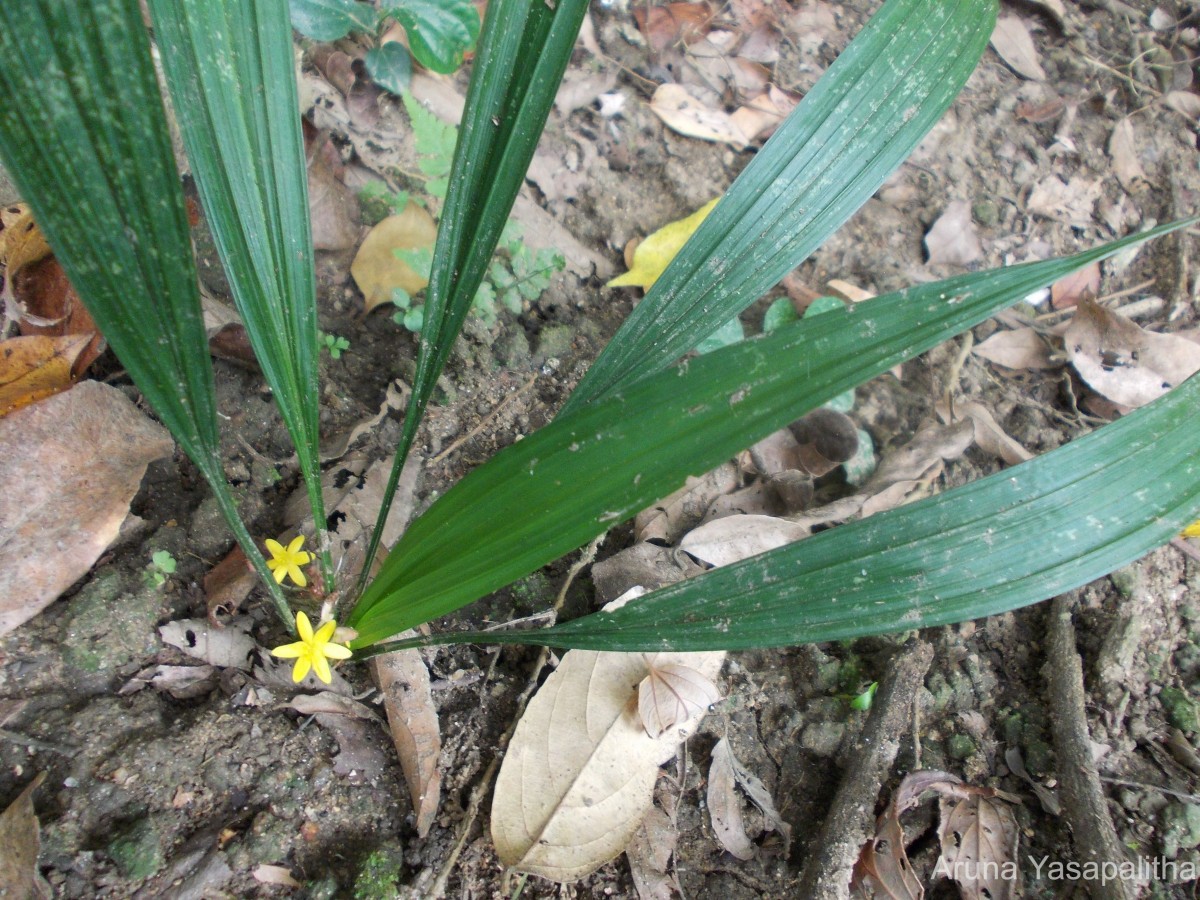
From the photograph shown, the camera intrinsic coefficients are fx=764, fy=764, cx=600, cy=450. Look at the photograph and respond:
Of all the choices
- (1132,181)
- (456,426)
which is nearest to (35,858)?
(456,426)

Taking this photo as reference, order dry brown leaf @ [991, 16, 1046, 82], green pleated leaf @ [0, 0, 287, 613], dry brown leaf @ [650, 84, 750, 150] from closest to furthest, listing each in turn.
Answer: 1. green pleated leaf @ [0, 0, 287, 613]
2. dry brown leaf @ [650, 84, 750, 150]
3. dry brown leaf @ [991, 16, 1046, 82]

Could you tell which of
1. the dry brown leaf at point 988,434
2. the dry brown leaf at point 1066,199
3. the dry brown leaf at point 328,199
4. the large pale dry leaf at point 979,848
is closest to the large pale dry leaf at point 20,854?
the dry brown leaf at point 328,199

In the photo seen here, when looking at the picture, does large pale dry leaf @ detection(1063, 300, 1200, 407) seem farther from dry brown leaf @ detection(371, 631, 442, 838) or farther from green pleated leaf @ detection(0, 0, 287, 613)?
green pleated leaf @ detection(0, 0, 287, 613)

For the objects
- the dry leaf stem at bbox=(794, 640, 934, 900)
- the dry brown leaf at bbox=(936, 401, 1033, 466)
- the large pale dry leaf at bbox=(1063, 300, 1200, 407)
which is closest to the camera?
the dry leaf stem at bbox=(794, 640, 934, 900)

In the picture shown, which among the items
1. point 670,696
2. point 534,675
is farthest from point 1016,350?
point 534,675

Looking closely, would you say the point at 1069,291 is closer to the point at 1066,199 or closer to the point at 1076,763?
the point at 1066,199

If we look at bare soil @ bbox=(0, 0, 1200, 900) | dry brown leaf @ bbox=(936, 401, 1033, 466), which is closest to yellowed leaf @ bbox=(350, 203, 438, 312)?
bare soil @ bbox=(0, 0, 1200, 900)

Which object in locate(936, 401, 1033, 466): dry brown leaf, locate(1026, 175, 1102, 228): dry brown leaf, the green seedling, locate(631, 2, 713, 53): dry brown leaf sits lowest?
locate(936, 401, 1033, 466): dry brown leaf

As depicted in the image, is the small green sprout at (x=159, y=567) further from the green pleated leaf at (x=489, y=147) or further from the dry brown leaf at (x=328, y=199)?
the dry brown leaf at (x=328, y=199)
